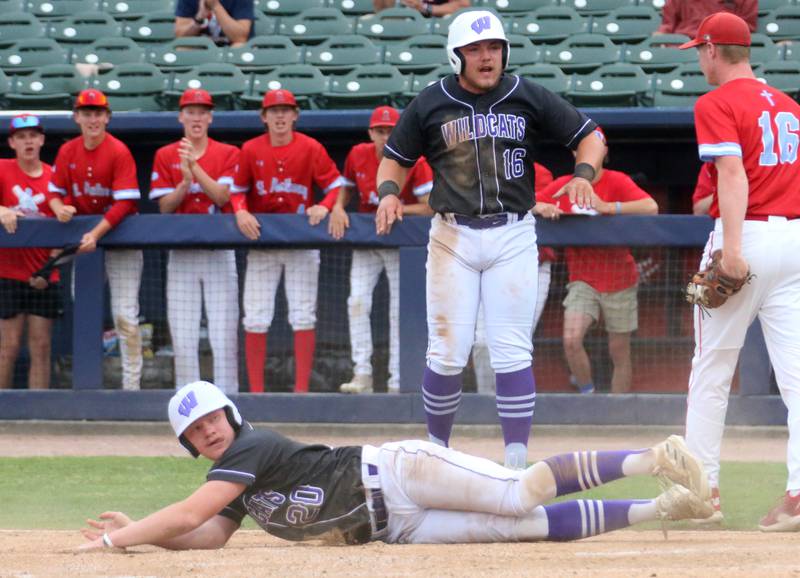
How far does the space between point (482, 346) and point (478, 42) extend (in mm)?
2612

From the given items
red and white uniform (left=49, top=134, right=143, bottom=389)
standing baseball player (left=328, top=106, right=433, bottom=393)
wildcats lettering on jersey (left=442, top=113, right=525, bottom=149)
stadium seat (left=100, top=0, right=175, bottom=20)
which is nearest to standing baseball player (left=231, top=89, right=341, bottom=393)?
standing baseball player (left=328, top=106, right=433, bottom=393)

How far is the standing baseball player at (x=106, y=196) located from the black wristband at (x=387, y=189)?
2742 mm

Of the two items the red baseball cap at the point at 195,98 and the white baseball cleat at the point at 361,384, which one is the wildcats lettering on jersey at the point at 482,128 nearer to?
the white baseball cleat at the point at 361,384

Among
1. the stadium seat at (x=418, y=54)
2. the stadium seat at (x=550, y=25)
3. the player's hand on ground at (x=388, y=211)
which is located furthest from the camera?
the stadium seat at (x=550, y=25)

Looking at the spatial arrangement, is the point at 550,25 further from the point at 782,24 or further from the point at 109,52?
the point at 109,52

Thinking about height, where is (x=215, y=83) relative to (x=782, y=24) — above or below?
below

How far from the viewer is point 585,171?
5.16 m

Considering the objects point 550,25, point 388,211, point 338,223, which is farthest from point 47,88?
point 388,211

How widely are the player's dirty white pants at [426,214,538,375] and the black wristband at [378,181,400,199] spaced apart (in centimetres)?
30

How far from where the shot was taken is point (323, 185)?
7.79 m

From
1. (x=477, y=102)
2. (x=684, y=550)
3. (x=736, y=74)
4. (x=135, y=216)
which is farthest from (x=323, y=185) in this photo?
(x=684, y=550)

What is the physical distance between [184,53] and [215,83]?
989mm

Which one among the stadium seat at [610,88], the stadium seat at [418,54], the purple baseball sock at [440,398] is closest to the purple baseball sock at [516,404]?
the purple baseball sock at [440,398]

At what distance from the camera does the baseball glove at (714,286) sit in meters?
4.66
